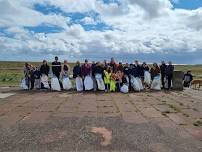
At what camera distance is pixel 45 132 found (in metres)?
8.75

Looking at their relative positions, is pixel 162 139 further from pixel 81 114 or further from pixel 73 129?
pixel 81 114

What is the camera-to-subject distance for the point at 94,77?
19844 mm

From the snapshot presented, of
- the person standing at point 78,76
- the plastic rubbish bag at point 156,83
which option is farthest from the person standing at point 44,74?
the plastic rubbish bag at point 156,83

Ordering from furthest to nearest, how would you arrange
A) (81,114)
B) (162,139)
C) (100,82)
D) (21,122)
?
(100,82), (81,114), (21,122), (162,139)

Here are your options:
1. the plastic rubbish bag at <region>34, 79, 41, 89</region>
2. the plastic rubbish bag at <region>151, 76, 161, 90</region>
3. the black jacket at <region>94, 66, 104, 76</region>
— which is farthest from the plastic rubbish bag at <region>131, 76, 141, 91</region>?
the plastic rubbish bag at <region>34, 79, 41, 89</region>

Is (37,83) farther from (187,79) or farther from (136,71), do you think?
(187,79)

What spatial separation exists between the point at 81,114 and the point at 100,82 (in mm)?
8340

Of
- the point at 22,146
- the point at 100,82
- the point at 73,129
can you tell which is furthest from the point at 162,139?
the point at 100,82

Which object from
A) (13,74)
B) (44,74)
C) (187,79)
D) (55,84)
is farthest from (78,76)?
(13,74)

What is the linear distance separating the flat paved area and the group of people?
207 inches

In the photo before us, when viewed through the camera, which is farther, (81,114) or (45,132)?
(81,114)

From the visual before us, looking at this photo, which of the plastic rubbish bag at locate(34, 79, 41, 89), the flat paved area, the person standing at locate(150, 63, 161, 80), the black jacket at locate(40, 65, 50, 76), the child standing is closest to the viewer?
the flat paved area

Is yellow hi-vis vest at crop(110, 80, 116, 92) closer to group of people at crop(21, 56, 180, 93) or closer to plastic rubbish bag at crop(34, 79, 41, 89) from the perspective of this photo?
group of people at crop(21, 56, 180, 93)

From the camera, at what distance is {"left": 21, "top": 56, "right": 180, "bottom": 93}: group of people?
64.5 feet
